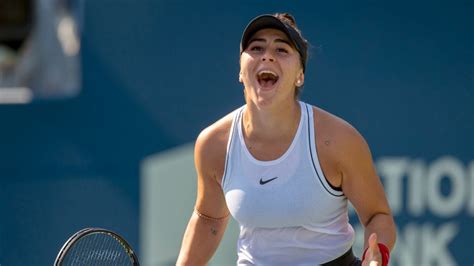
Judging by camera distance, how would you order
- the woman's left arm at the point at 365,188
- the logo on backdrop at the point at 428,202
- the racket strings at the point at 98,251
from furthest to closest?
1. the logo on backdrop at the point at 428,202
2. the racket strings at the point at 98,251
3. the woman's left arm at the point at 365,188

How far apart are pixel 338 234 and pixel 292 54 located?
1.82 feet

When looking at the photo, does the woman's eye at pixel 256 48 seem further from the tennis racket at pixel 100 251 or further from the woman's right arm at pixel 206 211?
the tennis racket at pixel 100 251

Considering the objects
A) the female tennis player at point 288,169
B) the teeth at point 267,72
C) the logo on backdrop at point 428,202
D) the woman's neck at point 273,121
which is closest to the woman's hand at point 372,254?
the female tennis player at point 288,169

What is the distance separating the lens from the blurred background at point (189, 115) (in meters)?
5.54

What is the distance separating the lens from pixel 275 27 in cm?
329

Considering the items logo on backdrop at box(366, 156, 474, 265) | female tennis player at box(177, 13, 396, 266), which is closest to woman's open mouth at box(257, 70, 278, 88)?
female tennis player at box(177, 13, 396, 266)

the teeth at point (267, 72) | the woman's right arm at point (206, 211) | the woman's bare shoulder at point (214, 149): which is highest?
the teeth at point (267, 72)

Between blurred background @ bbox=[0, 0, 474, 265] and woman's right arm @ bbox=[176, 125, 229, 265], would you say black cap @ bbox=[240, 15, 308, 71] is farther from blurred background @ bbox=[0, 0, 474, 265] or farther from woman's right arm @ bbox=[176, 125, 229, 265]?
blurred background @ bbox=[0, 0, 474, 265]

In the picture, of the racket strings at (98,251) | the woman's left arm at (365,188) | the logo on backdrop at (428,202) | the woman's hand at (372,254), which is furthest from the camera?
the logo on backdrop at (428,202)

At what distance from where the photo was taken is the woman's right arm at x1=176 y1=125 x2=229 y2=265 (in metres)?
3.46

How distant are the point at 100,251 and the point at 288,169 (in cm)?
63

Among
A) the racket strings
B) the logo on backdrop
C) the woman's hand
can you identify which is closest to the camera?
the woman's hand

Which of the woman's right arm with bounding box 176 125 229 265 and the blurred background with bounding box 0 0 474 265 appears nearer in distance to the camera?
the woman's right arm with bounding box 176 125 229 265

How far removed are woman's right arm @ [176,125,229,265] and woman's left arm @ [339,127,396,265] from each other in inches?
16.3
